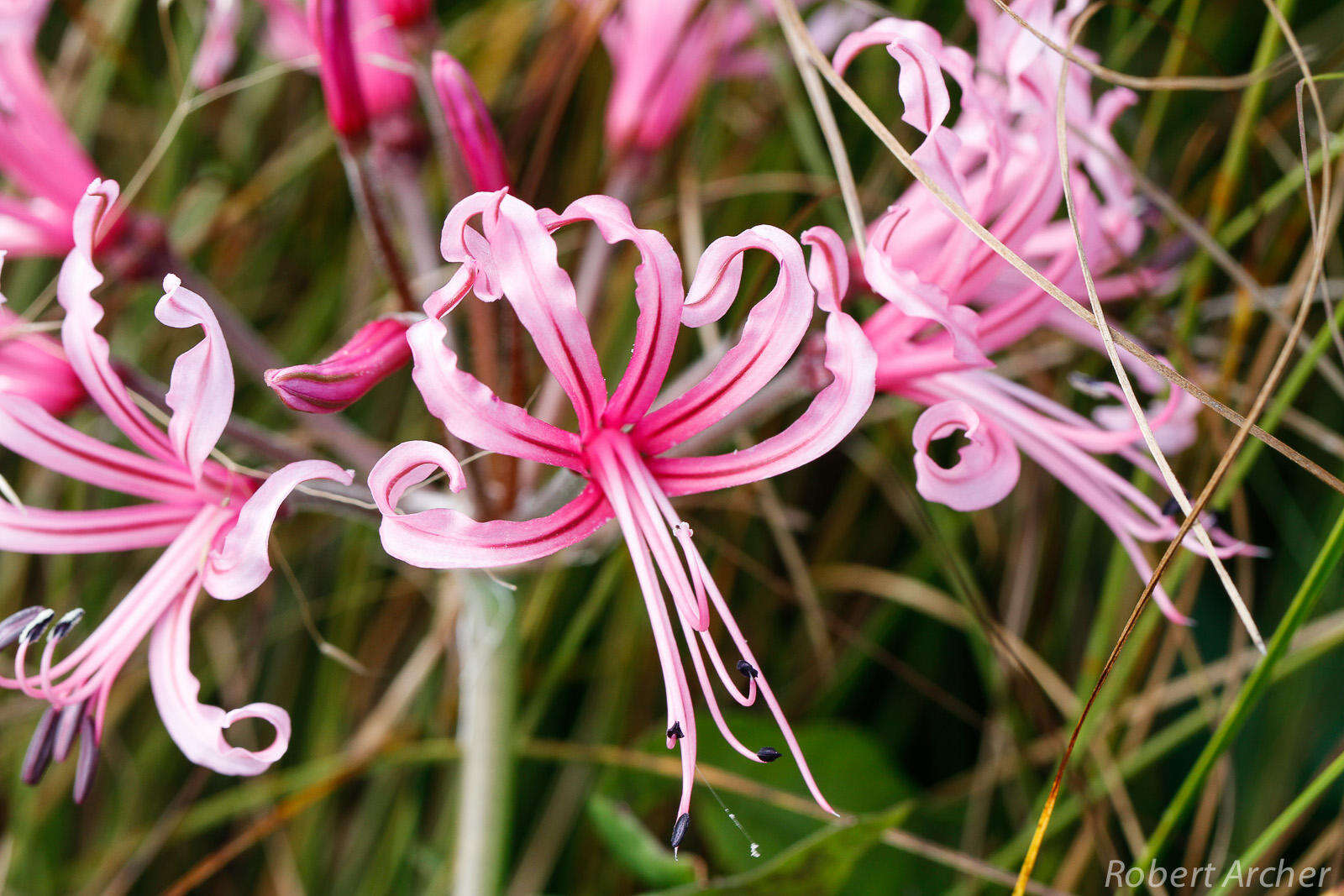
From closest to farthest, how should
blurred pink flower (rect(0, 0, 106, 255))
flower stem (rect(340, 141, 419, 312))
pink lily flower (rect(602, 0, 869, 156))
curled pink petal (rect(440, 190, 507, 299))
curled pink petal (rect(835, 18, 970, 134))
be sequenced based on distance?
curled pink petal (rect(440, 190, 507, 299)) → curled pink petal (rect(835, 18, 970, 134)) → flower stem (rect(340, 141, 419, 312)) → blurred pink flower (rect(0, 0, 106, 255)) → pink lily flower (rect(602, 0, 869, 156))

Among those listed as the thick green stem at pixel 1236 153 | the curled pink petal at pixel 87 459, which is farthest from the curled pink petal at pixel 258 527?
the thick green stem at pixel 1236 153

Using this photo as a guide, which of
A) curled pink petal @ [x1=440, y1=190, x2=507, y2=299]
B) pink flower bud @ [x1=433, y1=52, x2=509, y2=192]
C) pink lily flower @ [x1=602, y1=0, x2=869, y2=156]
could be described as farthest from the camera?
pink lily flower @ [x1=602, y1=0, x2=869, y2=156]

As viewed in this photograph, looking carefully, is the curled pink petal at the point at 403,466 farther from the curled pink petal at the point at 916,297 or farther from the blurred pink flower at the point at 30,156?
the blurred pink flower at the point at 30,156

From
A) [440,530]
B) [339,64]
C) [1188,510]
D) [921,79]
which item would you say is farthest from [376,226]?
[1188,510]

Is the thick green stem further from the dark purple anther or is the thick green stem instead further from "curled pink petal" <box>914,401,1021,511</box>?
the dark purple anther

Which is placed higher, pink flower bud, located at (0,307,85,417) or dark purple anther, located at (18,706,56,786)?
pink flower bud, located at (0,307,85,417)

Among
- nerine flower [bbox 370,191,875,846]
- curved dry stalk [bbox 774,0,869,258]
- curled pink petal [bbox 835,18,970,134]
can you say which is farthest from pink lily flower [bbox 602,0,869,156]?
nerine flower [bbox 370,191,875,846]

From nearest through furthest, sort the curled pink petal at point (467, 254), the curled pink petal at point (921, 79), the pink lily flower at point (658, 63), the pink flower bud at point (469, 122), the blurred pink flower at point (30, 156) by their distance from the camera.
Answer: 1. the curled pink petal at point (467, 254)
2. the curled pink petal at point (921, 79)
3. the pink flower bud at point (469, 122)
4. the blurred pink flower at point (30, 156)
5. the pink lily flower at point (658, 63)

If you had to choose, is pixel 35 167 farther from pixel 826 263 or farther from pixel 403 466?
pixel 826 263
